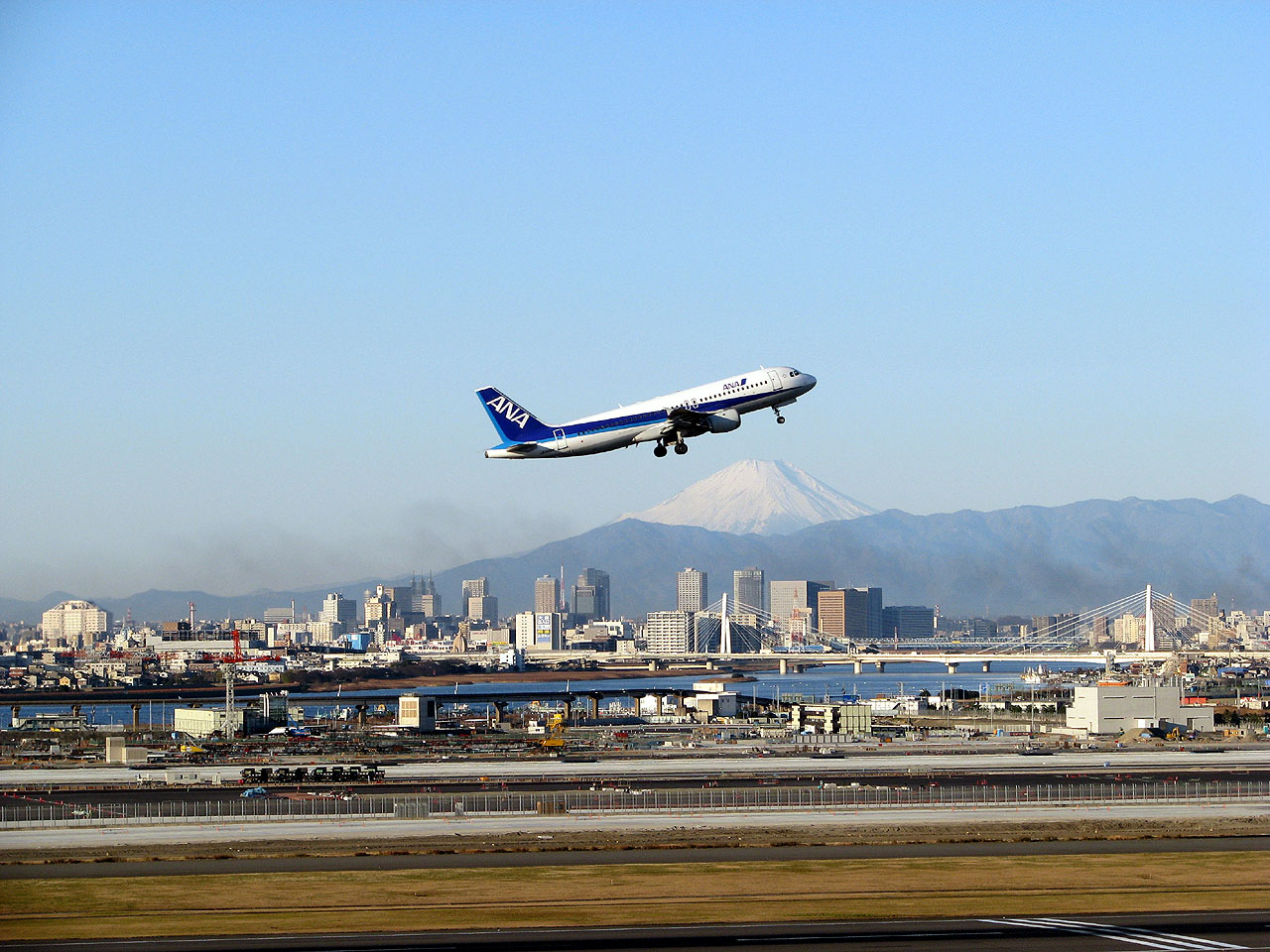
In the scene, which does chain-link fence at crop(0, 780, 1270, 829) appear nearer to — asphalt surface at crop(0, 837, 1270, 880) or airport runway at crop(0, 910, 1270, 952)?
asphalt surface at crop(0, 837, 1270, 880)

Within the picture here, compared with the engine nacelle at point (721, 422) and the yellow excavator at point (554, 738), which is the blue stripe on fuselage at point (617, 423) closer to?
the engine nacelle at point (721, 422)

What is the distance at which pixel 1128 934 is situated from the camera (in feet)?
169

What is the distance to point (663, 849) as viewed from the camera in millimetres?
73000

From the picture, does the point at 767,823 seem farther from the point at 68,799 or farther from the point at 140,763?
the point at 140,763

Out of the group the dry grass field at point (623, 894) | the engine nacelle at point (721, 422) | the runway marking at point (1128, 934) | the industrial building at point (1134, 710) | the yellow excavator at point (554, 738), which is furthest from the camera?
the industrial building at point (1134, 710)

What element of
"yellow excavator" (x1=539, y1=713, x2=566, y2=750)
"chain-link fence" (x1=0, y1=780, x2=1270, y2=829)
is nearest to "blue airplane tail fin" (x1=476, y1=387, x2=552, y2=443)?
"chain-link fence" (x1=0, y1=780, x2=1270, y2=829)

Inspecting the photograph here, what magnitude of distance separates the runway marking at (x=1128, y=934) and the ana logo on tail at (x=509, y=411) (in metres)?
45.7

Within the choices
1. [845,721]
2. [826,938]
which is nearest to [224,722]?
[845,721]

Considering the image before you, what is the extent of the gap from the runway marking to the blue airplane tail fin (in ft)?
142

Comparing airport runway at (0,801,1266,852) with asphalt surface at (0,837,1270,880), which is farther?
airport runway at (0,801,1266,852)

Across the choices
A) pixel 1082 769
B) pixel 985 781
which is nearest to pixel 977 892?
pixel 985 781

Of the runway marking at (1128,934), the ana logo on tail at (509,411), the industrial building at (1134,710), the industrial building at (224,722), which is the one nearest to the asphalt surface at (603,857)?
the runway marking at (1128,934)

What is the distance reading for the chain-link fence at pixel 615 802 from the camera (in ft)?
→ 285

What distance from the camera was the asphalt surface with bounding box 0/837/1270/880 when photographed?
6756cm
